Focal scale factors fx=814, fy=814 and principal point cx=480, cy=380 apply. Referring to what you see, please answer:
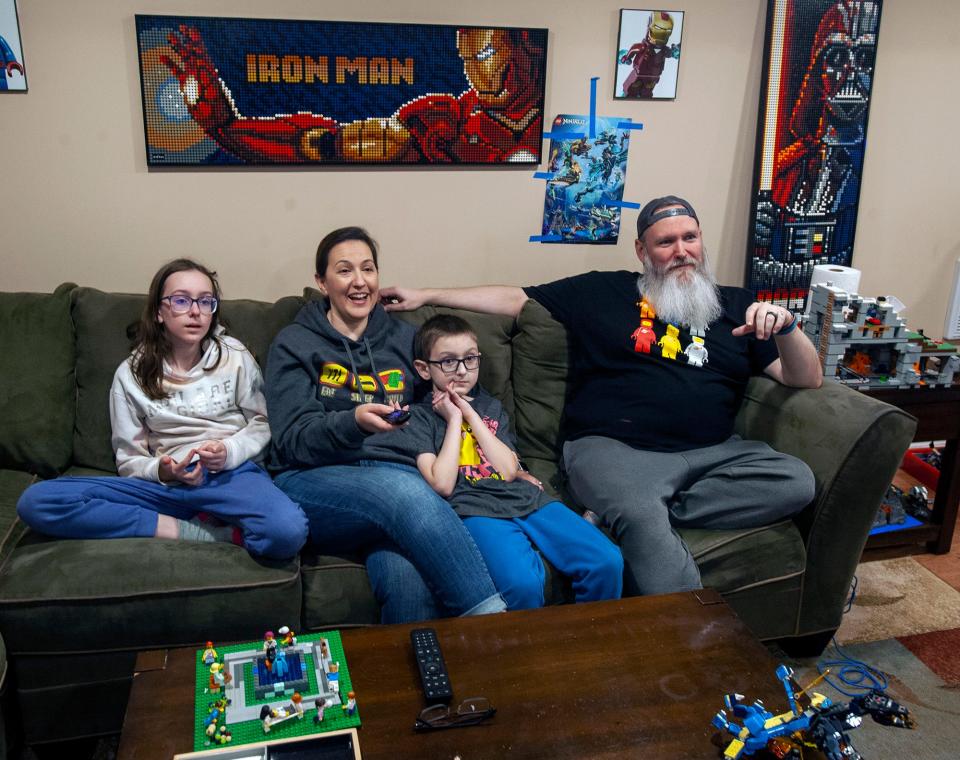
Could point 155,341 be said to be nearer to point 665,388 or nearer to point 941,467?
point 665,388

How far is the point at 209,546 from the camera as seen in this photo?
1887mm

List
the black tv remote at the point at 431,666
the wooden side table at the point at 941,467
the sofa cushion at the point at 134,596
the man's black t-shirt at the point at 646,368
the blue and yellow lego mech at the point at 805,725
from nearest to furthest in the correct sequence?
the blue and yellow lego mech at the point at 805,725, the black tv remote at the point at 431,666, the sofa cushion at the point at 134,596, the man's black t-shirt at the point at 646,368, the wooden side table at the point at 941,467

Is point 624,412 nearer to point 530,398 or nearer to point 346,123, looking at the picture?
point 530,398

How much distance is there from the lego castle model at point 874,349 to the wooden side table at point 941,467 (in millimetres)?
38

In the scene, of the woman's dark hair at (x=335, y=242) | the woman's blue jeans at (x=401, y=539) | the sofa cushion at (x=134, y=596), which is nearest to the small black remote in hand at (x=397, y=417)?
the woman's blue jeans at (x=401, y=539)

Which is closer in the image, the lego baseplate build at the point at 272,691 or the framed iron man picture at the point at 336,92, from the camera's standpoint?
the lego baseplate build at the point at 272,691

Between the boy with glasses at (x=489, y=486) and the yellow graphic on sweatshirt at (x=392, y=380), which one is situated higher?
the yellow graphic on sweatshirt at (x=392, y=380)

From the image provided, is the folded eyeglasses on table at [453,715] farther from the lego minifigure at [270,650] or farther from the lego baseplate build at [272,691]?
the lego minifigure at [270,650]

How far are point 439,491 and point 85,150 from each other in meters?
1.53

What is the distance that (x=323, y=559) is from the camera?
196cm

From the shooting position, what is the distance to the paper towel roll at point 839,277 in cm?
273

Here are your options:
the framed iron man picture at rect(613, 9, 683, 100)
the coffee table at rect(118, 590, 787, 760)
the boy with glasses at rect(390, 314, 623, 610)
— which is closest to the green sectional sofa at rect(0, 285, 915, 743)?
the boy with glasses at rect(390, 314, 623, 610)

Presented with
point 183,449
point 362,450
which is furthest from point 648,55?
point 183,449

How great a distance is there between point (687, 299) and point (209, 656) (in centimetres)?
162
